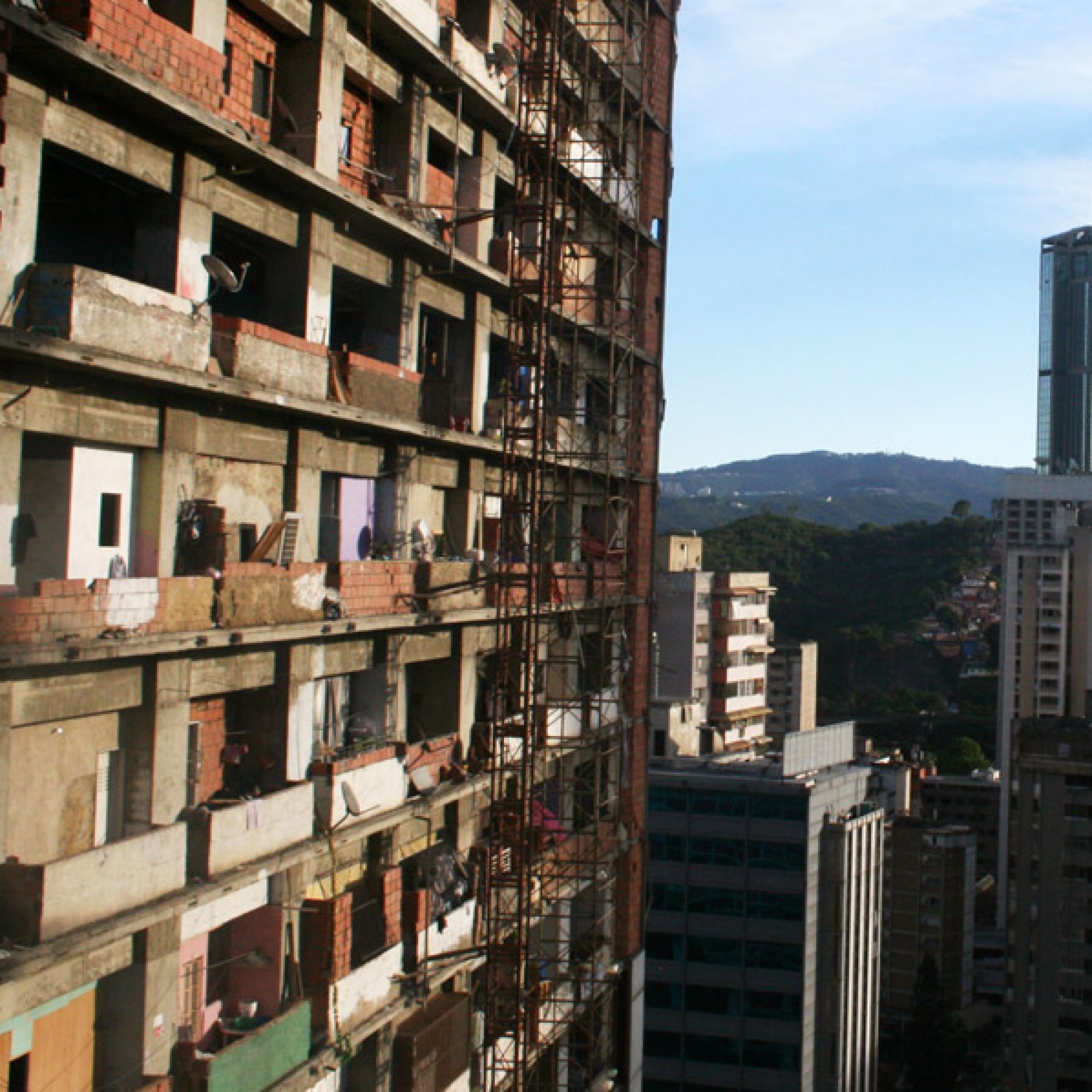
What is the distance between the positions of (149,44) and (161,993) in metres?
7.85

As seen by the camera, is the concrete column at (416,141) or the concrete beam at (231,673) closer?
the concrete beam at (231,673)

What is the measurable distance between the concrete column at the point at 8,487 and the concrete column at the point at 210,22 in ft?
13.6

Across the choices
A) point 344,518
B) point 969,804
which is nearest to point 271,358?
point 344,518

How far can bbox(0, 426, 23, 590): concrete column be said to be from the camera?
10594 mm

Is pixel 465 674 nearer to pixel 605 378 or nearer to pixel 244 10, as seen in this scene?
pixel 605 378

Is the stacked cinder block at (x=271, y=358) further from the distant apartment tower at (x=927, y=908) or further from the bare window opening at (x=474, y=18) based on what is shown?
the distant apartment tower at (x=927, y=908)

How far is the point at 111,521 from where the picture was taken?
1220cm

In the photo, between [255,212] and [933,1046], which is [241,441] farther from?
[933,1046]

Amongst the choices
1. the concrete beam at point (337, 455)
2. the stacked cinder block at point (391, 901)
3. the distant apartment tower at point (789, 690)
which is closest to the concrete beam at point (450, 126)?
the concrete beam at point (337, 455)

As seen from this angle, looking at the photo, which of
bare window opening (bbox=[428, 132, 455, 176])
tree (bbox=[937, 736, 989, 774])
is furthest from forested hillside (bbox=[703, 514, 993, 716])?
bare window opening (bbox=[428, 132, 455, 176])

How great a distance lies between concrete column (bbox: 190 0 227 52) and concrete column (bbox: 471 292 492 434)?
20.4ft

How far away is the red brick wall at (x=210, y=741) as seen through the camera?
13.5 meters

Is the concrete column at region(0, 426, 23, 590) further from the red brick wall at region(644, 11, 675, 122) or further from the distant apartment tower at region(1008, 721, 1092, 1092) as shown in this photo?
the distant apartment tower at region(1008, 721, 1092, 1092)

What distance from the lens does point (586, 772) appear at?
80.1ft
